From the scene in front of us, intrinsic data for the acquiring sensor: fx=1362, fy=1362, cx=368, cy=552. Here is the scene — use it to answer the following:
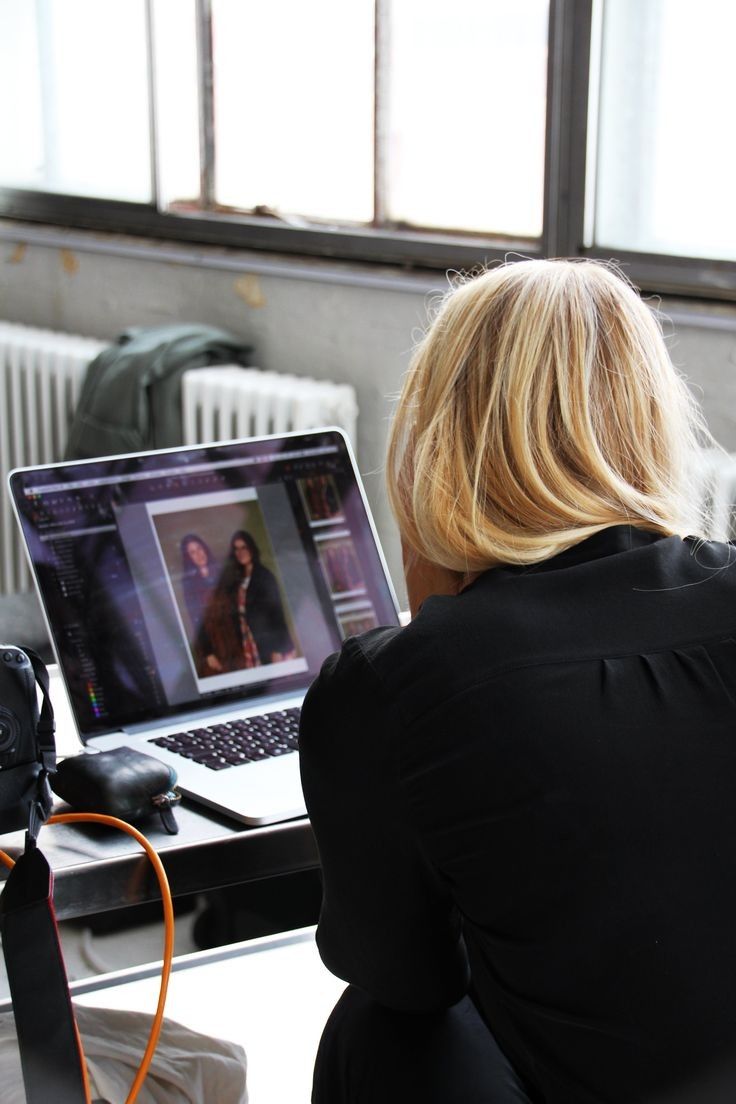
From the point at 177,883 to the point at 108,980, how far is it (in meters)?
0.66

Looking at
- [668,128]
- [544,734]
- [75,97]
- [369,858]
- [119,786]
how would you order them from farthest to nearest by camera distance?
[75,97] → [668,128] → [119,786] → [369,858] → [544,734]

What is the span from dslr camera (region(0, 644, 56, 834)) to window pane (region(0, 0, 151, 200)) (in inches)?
98.8

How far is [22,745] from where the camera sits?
3.29ft

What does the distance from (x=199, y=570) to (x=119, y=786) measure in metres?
0.31

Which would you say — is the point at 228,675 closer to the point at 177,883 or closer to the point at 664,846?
the point at 177,883

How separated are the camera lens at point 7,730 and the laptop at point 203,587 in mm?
186

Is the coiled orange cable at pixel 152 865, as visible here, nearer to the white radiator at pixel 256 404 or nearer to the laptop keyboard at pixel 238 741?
the laptop keyboard at pixel 238 741

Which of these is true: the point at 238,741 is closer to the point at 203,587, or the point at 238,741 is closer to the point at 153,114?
the point at 203,587

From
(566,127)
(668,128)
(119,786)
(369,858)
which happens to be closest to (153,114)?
(566,127)

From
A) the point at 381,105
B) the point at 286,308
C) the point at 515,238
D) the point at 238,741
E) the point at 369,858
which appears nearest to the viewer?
the point at 369,858

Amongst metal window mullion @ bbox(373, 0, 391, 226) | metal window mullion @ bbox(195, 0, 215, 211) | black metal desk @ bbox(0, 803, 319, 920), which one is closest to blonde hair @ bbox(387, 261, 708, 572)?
black metal desk @ bbox(0, 803, 319, 920)

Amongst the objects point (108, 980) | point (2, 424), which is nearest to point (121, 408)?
point (2, 424)

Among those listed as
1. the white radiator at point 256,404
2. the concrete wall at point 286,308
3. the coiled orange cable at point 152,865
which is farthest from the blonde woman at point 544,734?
the white radiator at point 256,404

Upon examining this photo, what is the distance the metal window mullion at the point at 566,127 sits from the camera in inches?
93.4
